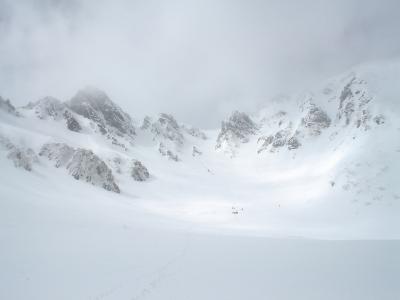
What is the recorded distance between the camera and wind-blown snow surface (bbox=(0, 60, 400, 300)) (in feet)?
51.1

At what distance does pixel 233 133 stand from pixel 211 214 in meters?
132

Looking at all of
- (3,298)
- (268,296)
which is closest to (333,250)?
(268,296)

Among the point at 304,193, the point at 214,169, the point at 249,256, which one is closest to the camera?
the point at 249,256

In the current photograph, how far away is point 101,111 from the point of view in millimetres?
140625

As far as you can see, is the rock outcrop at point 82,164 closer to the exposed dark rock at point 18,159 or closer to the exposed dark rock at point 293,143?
the exposed dark rock at point 18,159

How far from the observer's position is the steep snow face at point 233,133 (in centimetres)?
17375

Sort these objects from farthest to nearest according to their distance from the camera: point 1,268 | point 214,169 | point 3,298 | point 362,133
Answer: point 214,169, point 362,133, point 1,268, point 3,298

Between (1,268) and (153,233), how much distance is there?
51.7 ft

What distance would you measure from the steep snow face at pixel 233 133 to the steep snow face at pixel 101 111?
56410 millimetres

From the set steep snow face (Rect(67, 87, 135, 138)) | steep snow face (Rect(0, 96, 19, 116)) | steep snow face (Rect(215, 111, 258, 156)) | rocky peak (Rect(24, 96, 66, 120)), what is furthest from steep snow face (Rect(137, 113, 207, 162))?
steep snow face (Rect(0, 96, 19, 116))

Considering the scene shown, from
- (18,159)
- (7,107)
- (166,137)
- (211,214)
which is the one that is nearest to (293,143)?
(166,137)

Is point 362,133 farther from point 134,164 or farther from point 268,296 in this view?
point 268,296

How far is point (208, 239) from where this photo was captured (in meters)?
29.3

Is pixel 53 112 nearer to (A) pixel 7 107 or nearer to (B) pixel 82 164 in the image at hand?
(A) pixel 7 107
